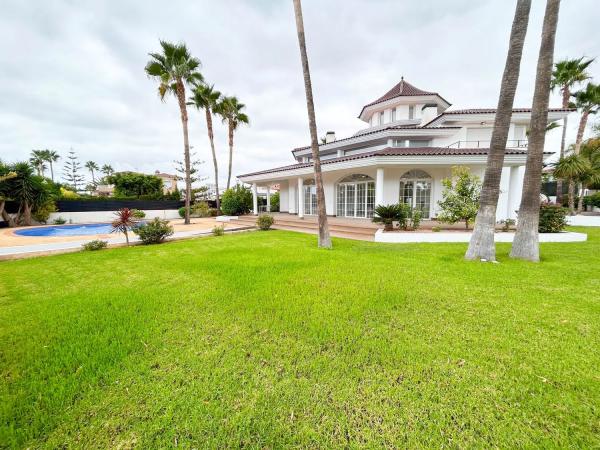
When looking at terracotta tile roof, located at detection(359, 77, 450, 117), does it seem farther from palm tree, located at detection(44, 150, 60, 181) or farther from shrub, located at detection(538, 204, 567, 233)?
palm tree, located at detection(44, 150, 60, 181)

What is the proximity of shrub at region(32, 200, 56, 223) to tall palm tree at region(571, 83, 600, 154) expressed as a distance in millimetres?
41114

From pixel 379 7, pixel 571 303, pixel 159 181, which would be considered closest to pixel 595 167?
pixel 379 7

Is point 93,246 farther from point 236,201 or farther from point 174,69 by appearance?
point 174,69

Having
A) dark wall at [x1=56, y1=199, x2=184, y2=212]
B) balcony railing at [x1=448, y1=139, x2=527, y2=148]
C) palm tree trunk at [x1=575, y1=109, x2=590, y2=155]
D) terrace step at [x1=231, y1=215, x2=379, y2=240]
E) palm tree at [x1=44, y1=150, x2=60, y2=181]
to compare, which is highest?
palm tree at [x1=44, y1=150, x2=60, y2=181]

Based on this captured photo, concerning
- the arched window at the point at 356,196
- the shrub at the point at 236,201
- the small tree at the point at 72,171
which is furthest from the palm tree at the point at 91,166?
the arched window at the point at 356,196

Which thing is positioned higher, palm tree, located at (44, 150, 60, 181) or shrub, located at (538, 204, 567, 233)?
palm tree, located at (44, 150, 60, 181)

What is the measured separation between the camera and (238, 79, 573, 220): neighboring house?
11547mm

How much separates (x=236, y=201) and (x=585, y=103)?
1199 inches

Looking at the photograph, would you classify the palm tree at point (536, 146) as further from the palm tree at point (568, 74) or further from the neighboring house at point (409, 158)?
the palm tree at point (568, 74)

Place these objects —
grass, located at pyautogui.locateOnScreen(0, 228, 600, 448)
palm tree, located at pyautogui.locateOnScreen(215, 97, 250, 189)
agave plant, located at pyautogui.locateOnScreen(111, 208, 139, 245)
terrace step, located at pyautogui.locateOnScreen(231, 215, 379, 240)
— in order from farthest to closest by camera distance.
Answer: palm tree, located at pyautogui.locateOnScreen(215, 97, 250, 189) → terrace step, located at pyautogui.locateOnScreen(231, 215, 379, 240) → agave plant, located at pyautogui.locateOnScreen(111, 208, 139, 245) → grass, located at pyautogui.locateOnScreen(0, 228, 600, 448)

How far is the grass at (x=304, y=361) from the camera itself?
5.86 ft

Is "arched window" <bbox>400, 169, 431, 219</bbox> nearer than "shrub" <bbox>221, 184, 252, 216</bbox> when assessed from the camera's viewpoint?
Yes

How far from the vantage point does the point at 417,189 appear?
47.1ft

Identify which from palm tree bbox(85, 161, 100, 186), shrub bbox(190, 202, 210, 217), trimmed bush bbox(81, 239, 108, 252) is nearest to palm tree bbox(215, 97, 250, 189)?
shrub bbox(190, 202, 210, 217)
